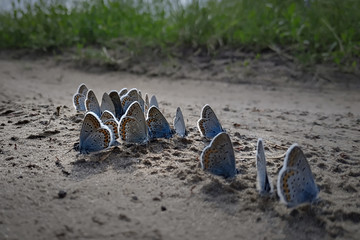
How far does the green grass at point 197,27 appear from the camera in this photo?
23.1 ft

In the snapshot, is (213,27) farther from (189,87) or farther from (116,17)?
(116,17)

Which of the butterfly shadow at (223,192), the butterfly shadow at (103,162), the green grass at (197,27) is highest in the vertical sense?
the green grass at (197,27)

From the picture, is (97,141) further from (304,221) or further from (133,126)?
(304,221)

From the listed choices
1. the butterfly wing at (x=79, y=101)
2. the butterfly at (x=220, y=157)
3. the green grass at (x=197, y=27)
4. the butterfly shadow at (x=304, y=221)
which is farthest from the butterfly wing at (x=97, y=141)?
the green grass at (x=197, y=27)

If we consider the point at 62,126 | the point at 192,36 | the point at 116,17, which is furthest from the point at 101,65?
the point at 62,126

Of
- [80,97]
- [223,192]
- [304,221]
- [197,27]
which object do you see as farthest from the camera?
[197,27]

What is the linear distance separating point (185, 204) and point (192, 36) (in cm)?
615

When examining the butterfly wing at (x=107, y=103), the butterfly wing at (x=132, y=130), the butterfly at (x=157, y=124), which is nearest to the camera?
the butterfly wing at (x=132, y=130)

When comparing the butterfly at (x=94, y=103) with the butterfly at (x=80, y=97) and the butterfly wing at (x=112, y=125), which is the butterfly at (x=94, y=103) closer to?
the butterfly at (x=80, y=97)

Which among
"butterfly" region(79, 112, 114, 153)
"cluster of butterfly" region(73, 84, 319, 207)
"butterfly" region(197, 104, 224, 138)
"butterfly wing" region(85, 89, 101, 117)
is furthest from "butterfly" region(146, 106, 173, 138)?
"butterfly wing" region(85, 89, 101, 117)

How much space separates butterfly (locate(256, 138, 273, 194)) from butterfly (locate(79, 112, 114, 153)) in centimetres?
121

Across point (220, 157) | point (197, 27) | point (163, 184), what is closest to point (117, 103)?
point (163, 184)

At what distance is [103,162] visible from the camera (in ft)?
8.77

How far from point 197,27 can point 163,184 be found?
6028 mm
